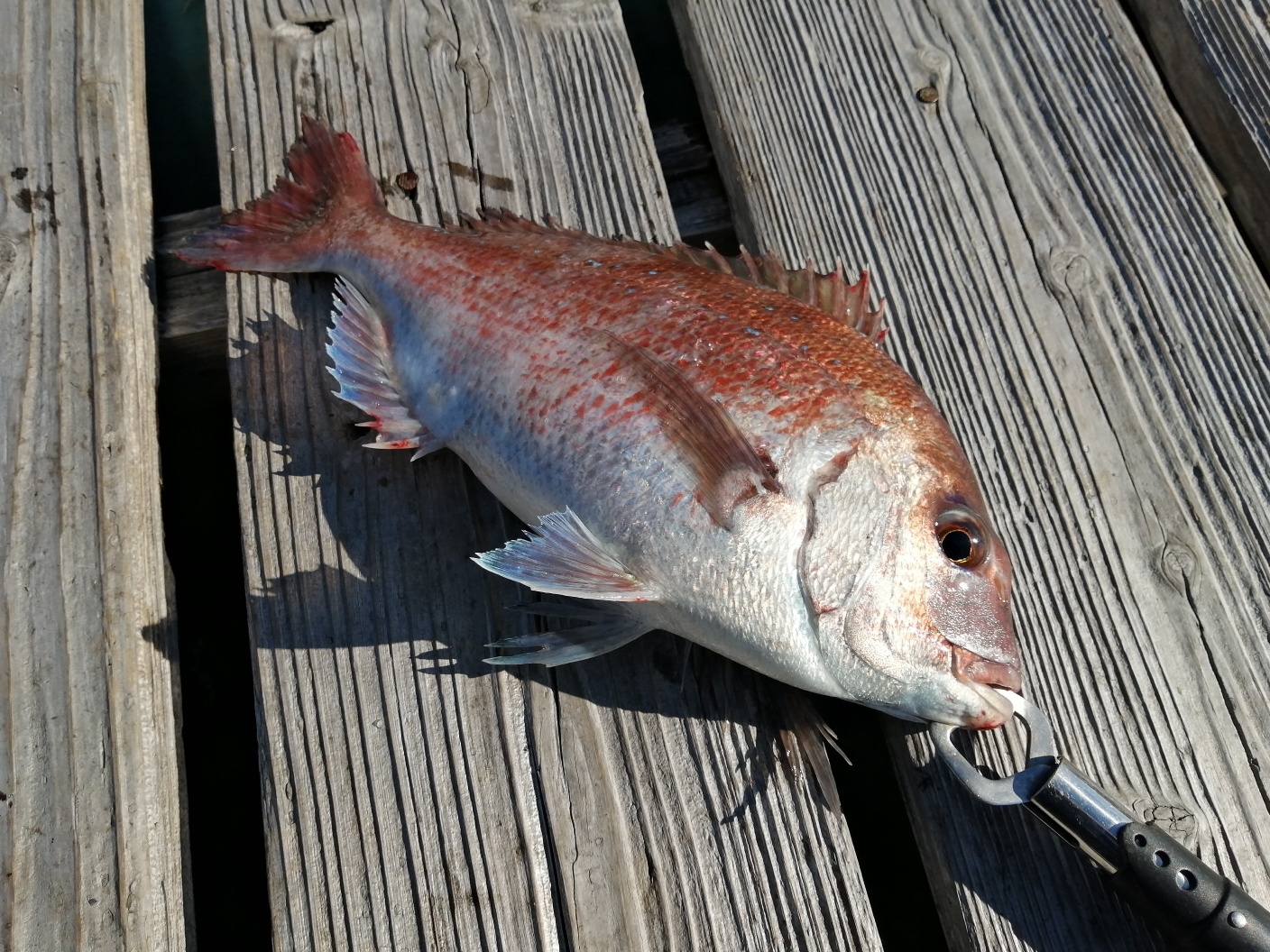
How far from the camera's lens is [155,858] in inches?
66.2

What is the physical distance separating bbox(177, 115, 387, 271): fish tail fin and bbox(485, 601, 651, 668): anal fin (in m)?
0.98

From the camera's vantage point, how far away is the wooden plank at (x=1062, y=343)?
169 cm

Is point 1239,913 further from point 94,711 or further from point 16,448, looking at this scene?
point 16,448

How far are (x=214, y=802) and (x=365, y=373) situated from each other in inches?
49.4

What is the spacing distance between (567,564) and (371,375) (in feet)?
2.19

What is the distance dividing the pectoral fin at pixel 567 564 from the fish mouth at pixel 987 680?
0.50 m

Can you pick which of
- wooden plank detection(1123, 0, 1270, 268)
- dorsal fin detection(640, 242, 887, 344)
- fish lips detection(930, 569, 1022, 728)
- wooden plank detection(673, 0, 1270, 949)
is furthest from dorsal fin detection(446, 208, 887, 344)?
wooden plank detection(1123, 0, 1270, 268)

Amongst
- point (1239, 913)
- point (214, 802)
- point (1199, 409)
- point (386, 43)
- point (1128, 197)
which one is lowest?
point (1239, 913)

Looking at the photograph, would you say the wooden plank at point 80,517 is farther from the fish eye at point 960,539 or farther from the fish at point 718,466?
the fish eye at point 960,539

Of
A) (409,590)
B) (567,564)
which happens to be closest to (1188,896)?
(567,564)

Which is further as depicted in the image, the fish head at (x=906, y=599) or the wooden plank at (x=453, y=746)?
the wooden plank at (x=453, y=746)

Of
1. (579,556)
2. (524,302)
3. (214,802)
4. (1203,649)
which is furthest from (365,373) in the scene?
(1203,649)

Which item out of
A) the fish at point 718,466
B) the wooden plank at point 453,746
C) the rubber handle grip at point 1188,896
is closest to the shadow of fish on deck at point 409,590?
the wooden plank at point 453,746

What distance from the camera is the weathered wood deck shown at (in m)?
1.67
